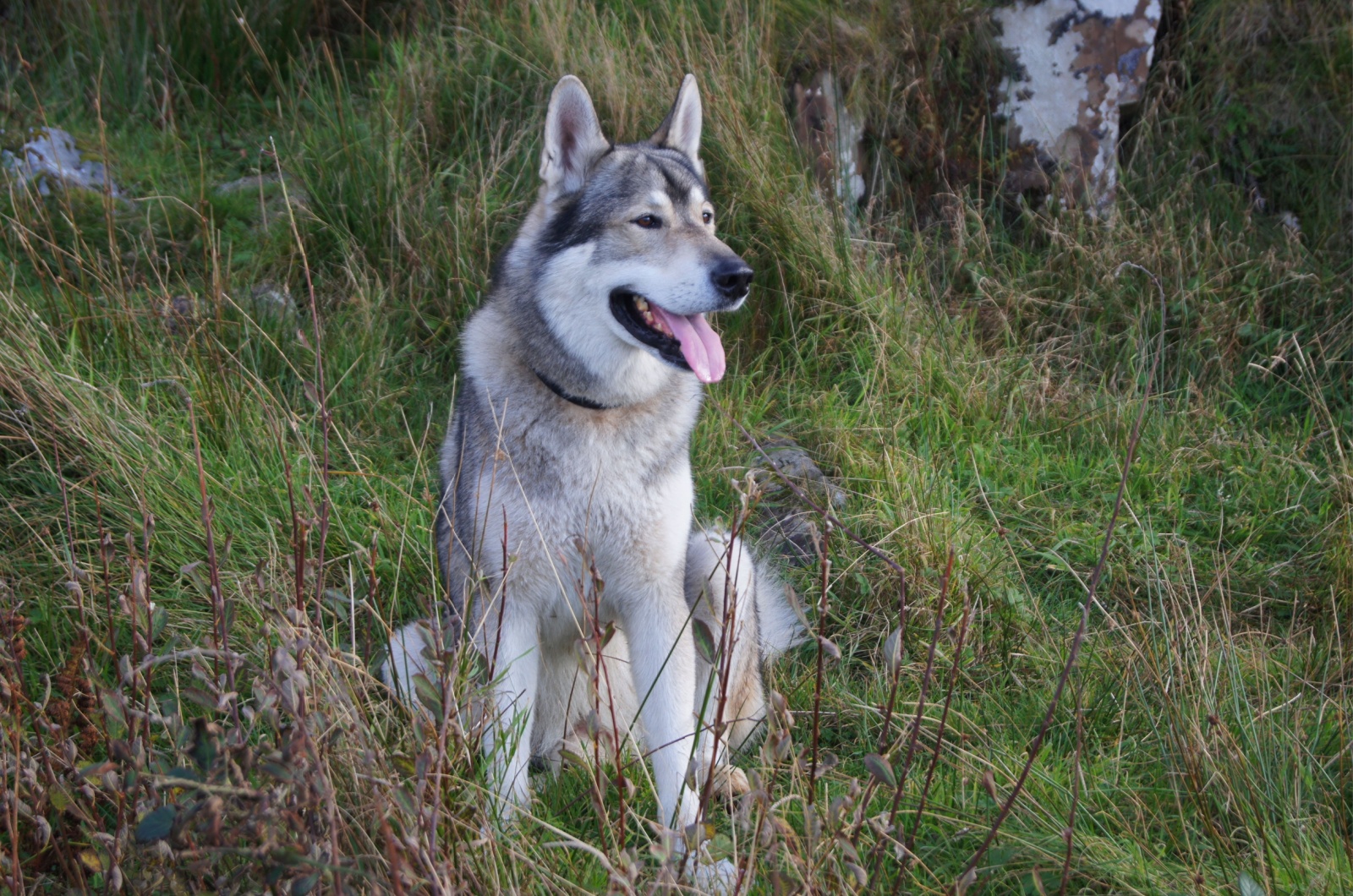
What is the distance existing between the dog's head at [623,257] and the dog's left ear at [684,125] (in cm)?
21

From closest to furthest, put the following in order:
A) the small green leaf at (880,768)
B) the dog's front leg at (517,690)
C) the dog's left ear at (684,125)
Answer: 1. the small green leaf at (880,768)
2. the dog's front leg at (517,690)
3. the dog's left ear at (684,125)

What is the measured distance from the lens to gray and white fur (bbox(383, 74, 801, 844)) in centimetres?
278

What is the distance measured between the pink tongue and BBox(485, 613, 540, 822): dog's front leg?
826mm

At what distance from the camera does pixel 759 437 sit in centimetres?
419

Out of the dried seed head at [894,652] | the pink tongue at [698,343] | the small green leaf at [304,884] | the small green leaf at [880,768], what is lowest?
the small green leaf at [304,884]

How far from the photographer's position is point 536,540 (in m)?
2.75

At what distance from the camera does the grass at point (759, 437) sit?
1.97m

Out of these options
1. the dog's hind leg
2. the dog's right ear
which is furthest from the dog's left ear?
the dog's hind leg

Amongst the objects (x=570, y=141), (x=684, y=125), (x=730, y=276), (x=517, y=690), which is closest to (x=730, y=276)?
(x=730, y=276)

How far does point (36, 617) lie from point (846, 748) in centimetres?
241

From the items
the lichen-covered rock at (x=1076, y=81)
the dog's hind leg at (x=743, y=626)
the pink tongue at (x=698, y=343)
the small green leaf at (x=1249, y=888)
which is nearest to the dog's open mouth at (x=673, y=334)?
the pink tongue at (x=698, y=343)

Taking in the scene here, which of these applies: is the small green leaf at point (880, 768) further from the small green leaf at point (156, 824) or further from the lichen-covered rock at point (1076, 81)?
the lichen-covered rock at point (1076, 81)

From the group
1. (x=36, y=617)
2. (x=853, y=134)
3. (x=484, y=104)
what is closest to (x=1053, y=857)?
(x=36, y=617)

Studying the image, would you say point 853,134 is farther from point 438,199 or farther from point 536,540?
point 536,540
